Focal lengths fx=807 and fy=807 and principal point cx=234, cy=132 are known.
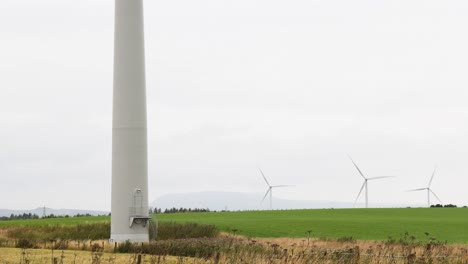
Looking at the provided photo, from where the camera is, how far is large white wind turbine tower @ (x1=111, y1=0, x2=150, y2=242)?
4119 centimetres

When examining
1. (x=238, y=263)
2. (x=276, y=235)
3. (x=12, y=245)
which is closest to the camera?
(x=238, y=263)

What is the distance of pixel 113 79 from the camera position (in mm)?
41938

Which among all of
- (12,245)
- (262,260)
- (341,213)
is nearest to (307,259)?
(262,260)

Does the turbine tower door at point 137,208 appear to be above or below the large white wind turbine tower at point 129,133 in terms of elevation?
below

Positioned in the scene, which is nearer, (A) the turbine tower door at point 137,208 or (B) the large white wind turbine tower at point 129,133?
(B) the large white wind turbine tower at point 129,133

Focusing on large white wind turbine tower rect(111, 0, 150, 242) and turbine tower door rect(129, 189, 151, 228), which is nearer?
large white wind turbine tower rect(111, 0, 150, 242)

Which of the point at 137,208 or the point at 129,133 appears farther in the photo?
the point at 137,208

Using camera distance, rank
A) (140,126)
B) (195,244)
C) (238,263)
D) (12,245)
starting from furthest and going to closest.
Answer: (140,126), (12,245), (195,244), (238,263)

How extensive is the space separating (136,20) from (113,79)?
331cm

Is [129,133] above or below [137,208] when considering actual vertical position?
above

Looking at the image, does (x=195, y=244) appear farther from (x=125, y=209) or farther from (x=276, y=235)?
(x=276, y=235)

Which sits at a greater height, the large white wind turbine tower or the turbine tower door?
the large white wind turbine tower

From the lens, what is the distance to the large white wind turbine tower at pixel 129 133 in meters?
41.2

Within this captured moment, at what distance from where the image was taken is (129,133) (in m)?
41.2
